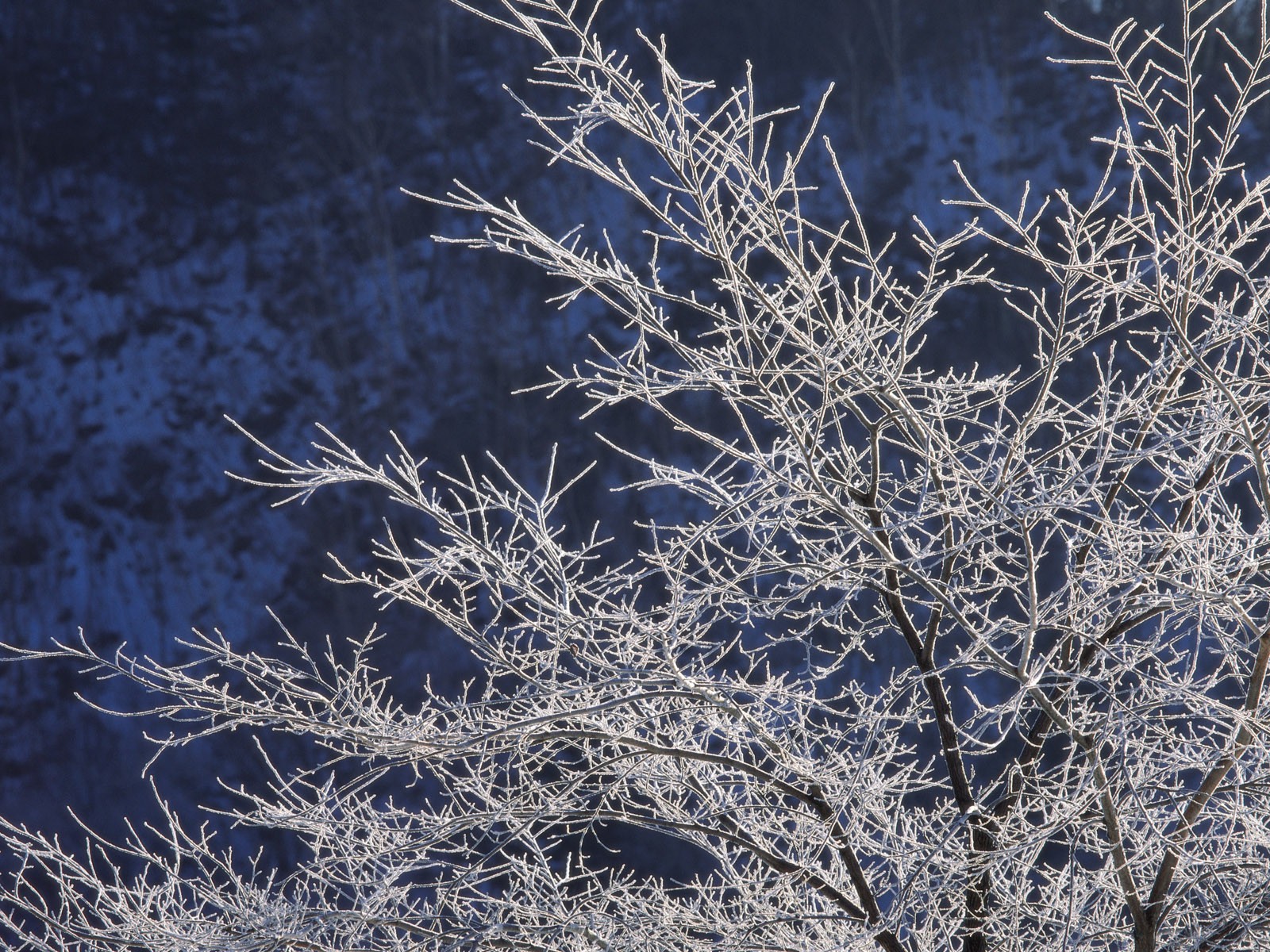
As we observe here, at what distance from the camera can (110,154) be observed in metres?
17.3

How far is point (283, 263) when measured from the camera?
1672 centimetres

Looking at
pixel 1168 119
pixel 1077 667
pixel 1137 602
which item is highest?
pixel 1137 602

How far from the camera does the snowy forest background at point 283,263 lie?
14.7 metres

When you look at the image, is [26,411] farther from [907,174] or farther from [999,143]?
[999,143]

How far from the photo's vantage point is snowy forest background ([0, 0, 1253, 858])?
14688 millimetres

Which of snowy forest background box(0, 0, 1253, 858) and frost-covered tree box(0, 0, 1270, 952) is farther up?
A: frost-covered tree box(0, 0, 1270, 952)

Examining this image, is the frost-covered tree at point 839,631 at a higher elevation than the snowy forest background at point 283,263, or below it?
higher

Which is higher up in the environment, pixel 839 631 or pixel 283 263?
pixel 839 631

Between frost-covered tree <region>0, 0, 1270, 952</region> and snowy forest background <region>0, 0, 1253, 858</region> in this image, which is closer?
frost-covered tree <region>0, 0, 1270, 952</region>

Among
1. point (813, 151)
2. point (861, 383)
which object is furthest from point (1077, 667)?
point (813, 151)

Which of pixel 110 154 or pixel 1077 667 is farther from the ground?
pixel 1077 667

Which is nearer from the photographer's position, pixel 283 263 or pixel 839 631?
pixel 839 631

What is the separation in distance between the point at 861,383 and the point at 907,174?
14.4 metres

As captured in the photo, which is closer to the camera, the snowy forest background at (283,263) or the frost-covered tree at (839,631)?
the frost-covered tree at (839,631)
